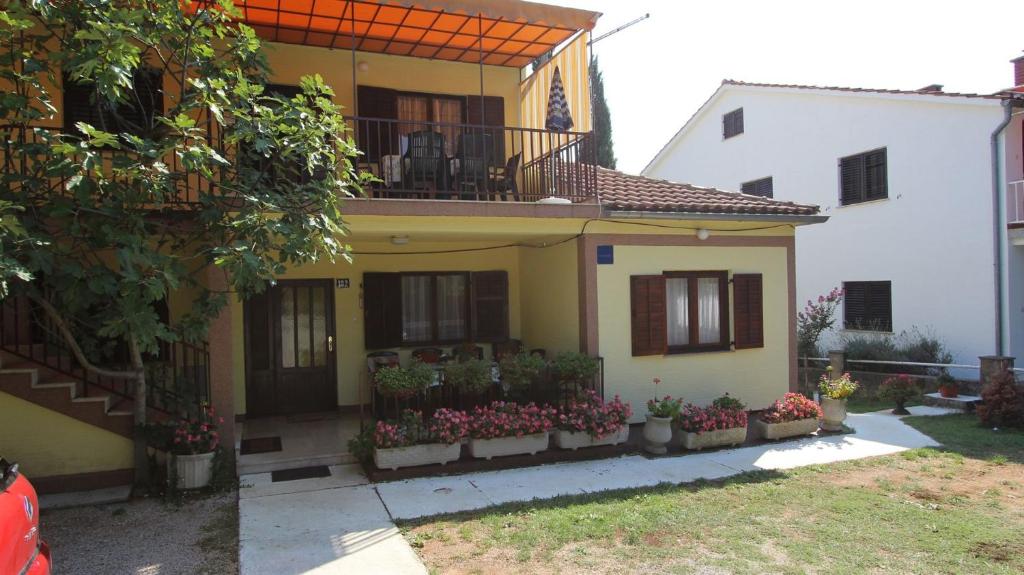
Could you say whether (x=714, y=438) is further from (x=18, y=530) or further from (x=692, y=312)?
(x=18, y=530)

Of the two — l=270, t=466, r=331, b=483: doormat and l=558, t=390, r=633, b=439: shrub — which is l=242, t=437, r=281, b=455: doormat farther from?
l=558, t=390, r=633, b=439: shrub

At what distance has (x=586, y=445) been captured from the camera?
8.06 metres

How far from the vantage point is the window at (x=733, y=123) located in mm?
20094

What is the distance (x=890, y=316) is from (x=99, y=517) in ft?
53.6

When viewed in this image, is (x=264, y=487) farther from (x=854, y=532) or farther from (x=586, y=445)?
(x=854, y=532)

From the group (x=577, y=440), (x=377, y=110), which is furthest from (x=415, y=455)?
(x=377, y=110)

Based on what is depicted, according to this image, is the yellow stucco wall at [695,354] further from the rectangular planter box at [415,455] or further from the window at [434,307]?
the rectangular planter box at [415,455]

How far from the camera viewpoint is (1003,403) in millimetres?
9664

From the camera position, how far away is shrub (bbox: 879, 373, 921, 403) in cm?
1145

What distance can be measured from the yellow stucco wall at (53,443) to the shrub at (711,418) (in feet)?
22.1

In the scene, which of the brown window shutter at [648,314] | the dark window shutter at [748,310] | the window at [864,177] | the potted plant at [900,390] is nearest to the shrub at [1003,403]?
the potted plant at [900,390]

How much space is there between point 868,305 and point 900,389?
5.05 metres

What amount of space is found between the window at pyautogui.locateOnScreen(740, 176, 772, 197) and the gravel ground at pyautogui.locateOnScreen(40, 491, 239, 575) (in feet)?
56.5

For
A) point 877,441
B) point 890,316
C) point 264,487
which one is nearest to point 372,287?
point 264,487
